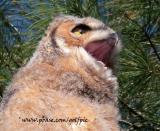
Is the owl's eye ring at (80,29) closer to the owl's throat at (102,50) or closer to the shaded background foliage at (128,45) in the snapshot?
the owl's throat at (102,50)

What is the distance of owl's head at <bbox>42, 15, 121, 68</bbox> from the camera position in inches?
42.1

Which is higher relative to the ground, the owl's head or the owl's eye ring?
the owl's eye ring

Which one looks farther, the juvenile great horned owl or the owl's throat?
the owl's throat

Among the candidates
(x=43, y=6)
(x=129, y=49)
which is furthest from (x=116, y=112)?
(x=43, y=6)

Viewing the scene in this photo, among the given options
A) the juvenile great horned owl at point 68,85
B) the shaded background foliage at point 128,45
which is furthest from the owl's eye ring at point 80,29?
the shaded background foliage at point 128,45

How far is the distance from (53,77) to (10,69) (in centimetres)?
104

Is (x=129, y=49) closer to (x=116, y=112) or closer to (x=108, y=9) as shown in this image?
(x=108, y=9)

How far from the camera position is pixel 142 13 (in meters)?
2.00

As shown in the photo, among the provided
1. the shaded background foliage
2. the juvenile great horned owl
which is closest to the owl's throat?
the juvenile great horned owl

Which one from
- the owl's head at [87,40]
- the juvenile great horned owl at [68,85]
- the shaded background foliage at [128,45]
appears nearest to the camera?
the juvenile great horned owl at [68,85]

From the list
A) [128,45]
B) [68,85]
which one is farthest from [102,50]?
[128,45]

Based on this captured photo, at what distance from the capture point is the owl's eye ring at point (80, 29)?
3.62ft

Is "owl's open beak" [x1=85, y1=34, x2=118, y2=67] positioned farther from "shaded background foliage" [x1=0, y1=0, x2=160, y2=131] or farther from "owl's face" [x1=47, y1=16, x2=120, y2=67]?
"shaded background foliage" [x1=0, y1=0, x2=160, y2=131]

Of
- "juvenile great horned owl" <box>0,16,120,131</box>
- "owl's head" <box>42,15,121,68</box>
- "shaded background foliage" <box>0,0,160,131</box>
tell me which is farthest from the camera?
"shaded background foliage" <box>0,0,160,131</box>
